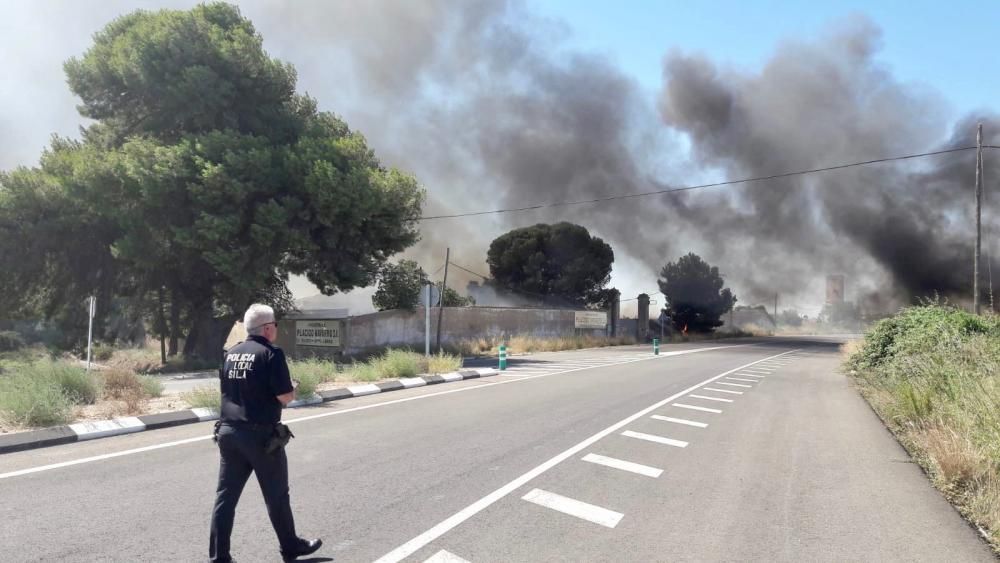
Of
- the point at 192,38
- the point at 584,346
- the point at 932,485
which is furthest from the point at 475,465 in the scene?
the point at 584,346

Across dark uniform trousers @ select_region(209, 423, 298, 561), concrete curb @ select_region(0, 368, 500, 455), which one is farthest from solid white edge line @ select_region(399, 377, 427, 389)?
dark uniform trousers @ select_region(209, 423, 298, 561)

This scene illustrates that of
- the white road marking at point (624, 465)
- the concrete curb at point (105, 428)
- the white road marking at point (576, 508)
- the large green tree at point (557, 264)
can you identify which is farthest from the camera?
the large green tree at point (557, 264)

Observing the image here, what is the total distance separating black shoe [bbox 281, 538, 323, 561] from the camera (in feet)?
12.6

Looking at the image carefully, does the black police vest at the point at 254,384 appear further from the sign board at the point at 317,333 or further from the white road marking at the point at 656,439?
the sign board at the point at 317,333

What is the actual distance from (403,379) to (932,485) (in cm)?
1052

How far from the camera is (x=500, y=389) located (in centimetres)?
1336

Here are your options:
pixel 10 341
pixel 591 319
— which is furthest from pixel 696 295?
pixel 10 341

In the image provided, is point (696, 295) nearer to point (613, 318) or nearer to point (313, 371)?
point (613, 318)

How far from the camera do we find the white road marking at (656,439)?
297 inches

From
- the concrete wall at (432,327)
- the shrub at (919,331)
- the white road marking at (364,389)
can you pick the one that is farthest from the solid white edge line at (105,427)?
the concrete wall at (432,327)

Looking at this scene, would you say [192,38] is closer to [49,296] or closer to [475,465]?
[49,296]

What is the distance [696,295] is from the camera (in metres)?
55.7

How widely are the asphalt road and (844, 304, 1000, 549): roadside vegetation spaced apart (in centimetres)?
24

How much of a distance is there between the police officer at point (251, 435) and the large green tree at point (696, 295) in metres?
54.1
